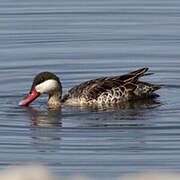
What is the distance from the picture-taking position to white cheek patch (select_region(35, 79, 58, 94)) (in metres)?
→ 15.9

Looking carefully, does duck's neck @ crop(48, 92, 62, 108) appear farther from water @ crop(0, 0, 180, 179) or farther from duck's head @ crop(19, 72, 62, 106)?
water @ crop(0, 0, 180, 179)

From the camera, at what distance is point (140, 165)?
37.1ft

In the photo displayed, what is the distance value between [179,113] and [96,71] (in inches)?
153

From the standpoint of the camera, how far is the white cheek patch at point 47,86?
15852 millimetres

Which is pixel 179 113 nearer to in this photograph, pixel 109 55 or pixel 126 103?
pixel 126 103

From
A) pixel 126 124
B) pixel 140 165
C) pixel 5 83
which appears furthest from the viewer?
pixel 5 83

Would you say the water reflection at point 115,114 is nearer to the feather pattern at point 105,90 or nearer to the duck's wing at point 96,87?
the feather pattern at point 105,90

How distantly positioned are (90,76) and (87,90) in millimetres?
1950

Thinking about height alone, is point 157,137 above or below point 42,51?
below

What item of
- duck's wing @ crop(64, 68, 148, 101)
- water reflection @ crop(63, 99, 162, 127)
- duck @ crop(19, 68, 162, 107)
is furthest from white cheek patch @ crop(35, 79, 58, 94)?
water reflection @ crop(63, 99, 162, 127)

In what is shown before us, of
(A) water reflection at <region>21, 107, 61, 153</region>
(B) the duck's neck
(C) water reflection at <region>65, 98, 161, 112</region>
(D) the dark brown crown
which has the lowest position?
(A) water reflection at <region>21, 107, 61, 153</region>

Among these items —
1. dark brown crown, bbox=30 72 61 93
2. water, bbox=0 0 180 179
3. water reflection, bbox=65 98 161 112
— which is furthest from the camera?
dark brown crown, bbox=30 72 61 93

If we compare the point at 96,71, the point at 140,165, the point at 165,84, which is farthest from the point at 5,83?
the point at 140,165

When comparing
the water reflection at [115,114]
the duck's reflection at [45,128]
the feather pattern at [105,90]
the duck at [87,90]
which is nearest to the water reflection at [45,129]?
the duck's reflection at [45,128]
